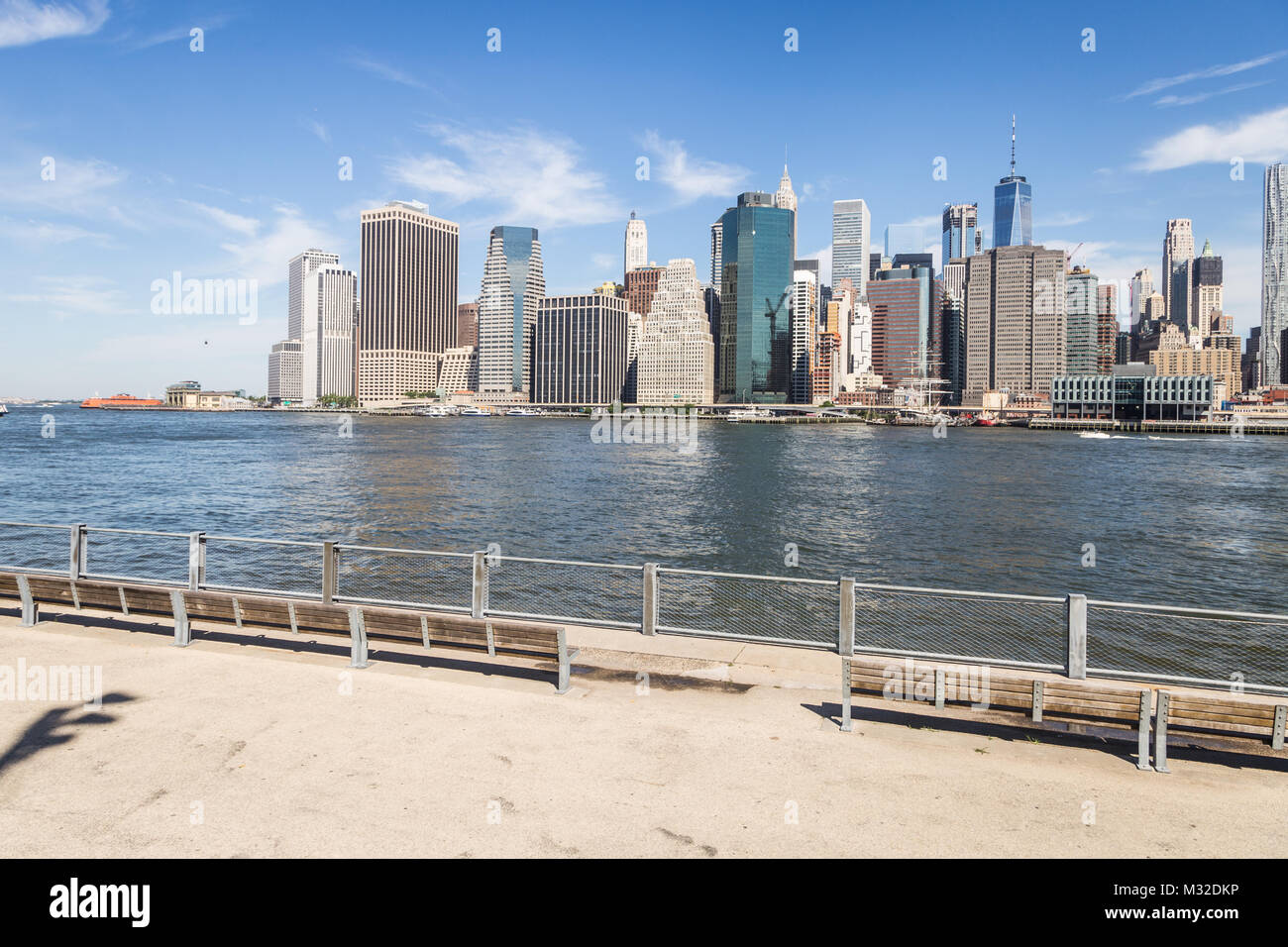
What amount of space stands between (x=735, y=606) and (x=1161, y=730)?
47.0ft

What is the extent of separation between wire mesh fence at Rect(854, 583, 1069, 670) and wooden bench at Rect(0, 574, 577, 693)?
28.6ft

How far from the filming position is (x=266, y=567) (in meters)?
27.6

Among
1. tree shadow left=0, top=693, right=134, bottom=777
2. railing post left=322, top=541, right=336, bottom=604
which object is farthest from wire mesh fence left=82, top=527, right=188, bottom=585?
tree shadow left=0, top=693, right=134, bottom=777

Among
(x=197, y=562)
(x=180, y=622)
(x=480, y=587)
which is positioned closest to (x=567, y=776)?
(x=480, y=587)

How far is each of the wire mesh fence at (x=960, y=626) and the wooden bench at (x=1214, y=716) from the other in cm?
843

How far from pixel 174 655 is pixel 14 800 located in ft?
15.4

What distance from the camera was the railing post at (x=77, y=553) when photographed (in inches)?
553

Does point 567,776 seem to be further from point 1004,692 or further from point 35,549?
point 35,549

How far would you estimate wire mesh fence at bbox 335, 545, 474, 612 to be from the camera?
78.3 ft

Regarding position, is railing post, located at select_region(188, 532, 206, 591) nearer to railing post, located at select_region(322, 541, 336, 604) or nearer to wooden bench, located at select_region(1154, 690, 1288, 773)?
railing post, located at select_region(322, 541, 336, 604)

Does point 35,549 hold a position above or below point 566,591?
above

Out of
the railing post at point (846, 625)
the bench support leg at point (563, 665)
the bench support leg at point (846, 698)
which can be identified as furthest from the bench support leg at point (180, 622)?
the railing post at point (846, 625)
